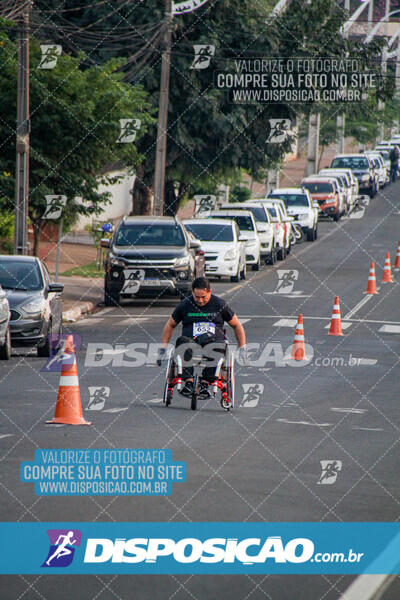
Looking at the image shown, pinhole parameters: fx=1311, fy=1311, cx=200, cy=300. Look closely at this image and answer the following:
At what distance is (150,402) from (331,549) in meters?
7.22

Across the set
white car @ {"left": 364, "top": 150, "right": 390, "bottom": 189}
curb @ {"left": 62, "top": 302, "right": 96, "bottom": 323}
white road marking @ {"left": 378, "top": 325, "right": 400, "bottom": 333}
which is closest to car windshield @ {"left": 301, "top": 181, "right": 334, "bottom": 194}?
white car @ {"left": 364, "top": 150, "right": 390, "bottom": 189}

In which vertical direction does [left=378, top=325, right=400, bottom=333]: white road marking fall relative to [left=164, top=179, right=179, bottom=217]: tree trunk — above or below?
above

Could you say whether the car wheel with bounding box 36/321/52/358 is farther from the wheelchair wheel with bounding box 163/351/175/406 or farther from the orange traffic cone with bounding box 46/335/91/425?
the orange traffic cone with bounding box 46/335/91/425

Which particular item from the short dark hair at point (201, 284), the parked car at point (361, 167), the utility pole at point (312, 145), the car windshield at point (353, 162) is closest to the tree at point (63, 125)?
the short dark hair at point (201, 284)

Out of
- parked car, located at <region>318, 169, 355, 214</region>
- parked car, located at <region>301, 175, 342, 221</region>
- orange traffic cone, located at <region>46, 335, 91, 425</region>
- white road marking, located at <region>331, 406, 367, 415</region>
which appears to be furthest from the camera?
parked car, located at <region>318, 169, 355, 214</region>

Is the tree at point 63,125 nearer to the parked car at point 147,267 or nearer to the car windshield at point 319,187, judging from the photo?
the parked car at point 147,267

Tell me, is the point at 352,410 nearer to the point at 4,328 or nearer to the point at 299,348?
the point at 299,348

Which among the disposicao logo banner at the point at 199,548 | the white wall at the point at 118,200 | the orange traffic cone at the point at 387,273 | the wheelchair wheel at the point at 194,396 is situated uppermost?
the disposicao logo banner at the point at 199,548

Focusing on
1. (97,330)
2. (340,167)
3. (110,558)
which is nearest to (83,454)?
(110,558)

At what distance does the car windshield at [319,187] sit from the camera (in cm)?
5672

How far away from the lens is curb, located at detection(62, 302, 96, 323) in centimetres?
2695

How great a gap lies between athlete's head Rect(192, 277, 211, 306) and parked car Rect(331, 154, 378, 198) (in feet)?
184

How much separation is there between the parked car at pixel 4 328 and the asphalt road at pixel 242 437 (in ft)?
0.74

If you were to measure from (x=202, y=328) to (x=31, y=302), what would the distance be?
7.02m
